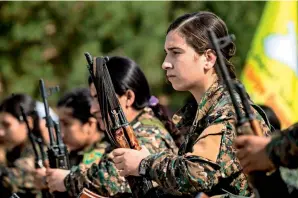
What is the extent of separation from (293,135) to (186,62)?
101cm

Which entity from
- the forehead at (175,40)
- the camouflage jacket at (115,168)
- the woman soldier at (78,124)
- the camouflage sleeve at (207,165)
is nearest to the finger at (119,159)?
the camouflage sleeve at (207,165)

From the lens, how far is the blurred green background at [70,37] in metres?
18.8

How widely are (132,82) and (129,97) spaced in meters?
0.10

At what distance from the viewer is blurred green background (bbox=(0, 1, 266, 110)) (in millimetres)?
18750

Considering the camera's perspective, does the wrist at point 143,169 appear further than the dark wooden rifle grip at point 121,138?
No

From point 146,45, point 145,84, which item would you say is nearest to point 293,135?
point 145,84

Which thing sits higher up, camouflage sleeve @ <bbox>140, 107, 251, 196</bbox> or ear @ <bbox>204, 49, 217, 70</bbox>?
ear @ <bbox>204, 49, 217, 70</bbox>

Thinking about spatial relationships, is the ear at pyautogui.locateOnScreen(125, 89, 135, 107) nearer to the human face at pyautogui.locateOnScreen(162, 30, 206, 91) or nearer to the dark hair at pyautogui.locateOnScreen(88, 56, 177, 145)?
the dark hair at pyautogui.locateOnScreen(88, 56, 177, 145)

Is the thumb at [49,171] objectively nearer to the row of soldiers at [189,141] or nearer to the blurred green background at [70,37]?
the row of soldiers at [189,141]

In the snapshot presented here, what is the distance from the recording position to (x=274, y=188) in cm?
436

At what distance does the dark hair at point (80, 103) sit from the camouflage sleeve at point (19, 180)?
0.72 m

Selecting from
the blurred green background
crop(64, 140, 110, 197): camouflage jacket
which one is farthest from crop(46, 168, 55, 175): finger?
the blurred green background

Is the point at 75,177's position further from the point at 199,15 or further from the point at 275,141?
the point at 275,141

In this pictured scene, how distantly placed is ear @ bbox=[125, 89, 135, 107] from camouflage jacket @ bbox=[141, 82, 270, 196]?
4.91ft
